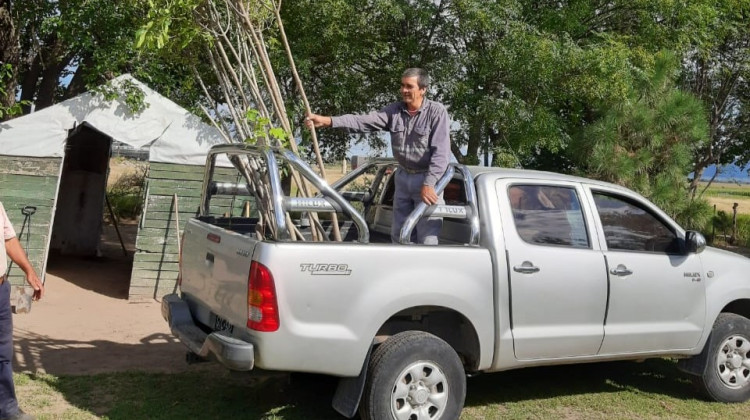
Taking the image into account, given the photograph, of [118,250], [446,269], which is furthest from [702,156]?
[446,269]

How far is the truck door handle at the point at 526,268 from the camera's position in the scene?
490 cm

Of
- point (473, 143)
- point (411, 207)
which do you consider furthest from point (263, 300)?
point (473, 143)

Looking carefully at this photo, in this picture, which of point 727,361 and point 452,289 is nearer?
point 452,289

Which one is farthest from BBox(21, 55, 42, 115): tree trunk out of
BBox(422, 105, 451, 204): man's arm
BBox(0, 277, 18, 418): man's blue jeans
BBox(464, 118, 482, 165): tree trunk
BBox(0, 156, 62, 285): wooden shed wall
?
BBox(422, 105, 451, 204): man's arm

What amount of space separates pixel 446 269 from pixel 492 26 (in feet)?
21.3

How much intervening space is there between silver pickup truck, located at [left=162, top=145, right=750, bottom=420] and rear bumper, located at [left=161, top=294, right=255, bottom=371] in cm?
1

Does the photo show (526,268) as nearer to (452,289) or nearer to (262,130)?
(452,289)

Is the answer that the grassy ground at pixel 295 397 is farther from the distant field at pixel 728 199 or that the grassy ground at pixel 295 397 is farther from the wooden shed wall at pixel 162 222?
the distant field at pixel 728 199

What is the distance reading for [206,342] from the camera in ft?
14.5

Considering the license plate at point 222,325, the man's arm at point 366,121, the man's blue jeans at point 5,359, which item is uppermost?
the man's arm at point 366,121

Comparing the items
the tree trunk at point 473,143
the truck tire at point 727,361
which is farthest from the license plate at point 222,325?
the tree trunk at point 473,143

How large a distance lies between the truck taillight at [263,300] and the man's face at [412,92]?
1.83m

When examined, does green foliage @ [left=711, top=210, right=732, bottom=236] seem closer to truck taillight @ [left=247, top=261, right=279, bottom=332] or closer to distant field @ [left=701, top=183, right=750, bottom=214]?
distant field @ [left=701, top=183, right=750, bottom=214]

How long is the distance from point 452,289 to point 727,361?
2753mm
